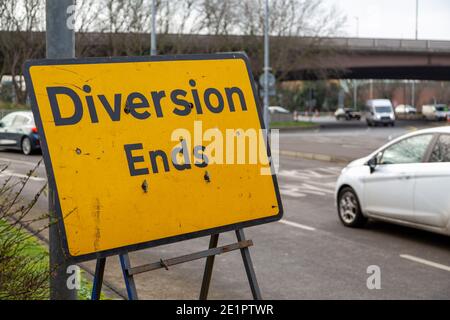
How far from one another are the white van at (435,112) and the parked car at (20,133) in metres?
59.9

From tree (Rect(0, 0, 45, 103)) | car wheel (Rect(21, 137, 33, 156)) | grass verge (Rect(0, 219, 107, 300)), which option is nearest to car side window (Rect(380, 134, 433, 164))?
grass verge (Rect(0, 219, 107, 300))

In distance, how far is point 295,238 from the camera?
8.72 meters

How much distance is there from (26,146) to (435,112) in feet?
216

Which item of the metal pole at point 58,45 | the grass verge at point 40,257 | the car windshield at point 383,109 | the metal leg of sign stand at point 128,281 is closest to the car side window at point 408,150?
the grass verge at point 40,257

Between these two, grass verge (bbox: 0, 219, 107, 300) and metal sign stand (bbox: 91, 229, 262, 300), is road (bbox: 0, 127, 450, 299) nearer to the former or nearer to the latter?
grass verge (bbox: 0, 219, 107, 300)

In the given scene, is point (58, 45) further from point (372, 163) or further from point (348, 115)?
point (348, 115)

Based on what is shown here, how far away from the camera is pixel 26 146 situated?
2123 cm

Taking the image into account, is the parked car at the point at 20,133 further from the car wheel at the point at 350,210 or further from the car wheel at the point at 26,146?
the car wheel at the point at 350,210

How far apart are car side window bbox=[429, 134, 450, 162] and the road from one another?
1.08 m

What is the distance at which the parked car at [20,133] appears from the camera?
21.1m

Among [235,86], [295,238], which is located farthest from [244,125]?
[295,238]

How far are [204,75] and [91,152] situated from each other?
0.85 m

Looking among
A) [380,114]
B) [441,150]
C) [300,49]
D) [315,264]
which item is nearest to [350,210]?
[441,150]

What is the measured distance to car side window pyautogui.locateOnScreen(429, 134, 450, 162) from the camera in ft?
26.2
